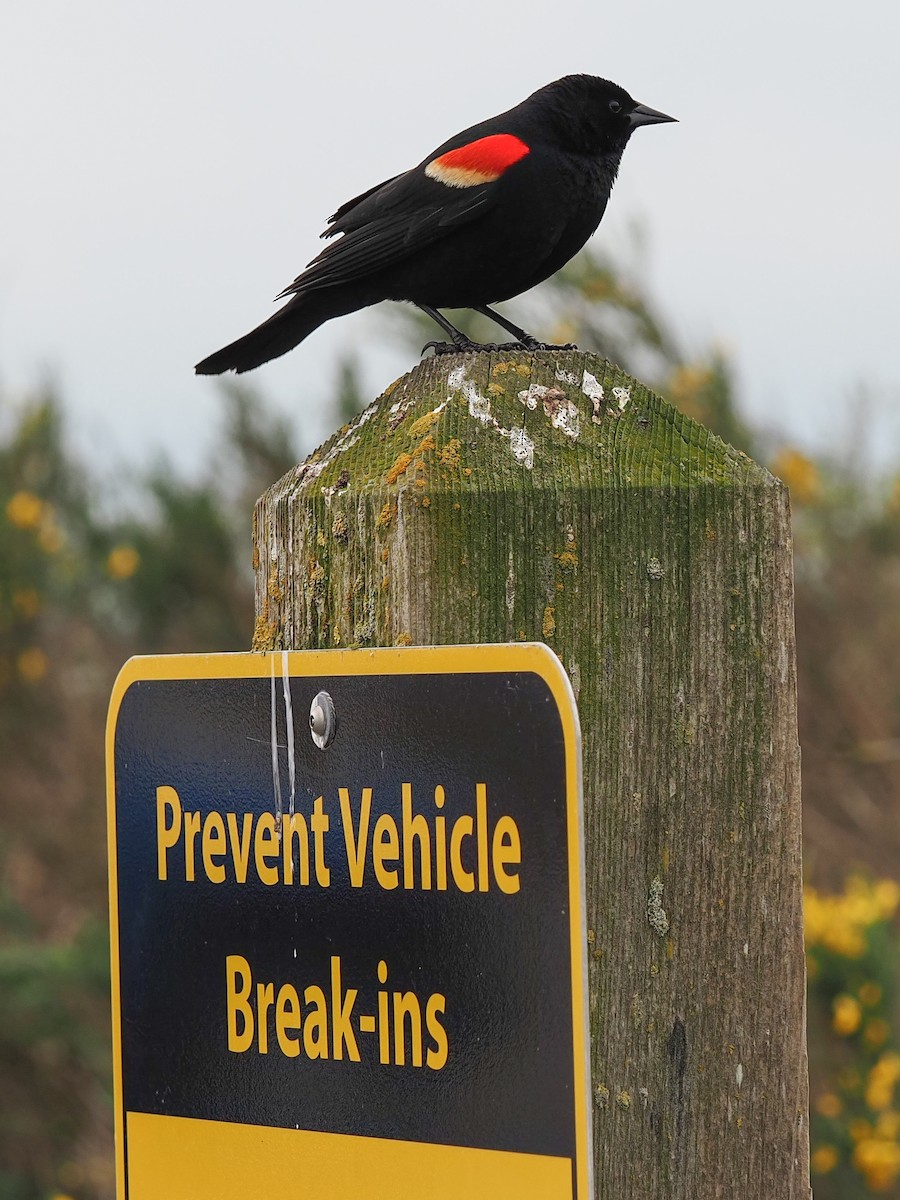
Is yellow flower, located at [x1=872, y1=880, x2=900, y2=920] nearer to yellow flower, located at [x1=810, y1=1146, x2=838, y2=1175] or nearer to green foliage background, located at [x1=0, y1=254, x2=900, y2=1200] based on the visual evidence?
green foliage background, located at [x1=0, y1=254, x2=900, y2=1200]

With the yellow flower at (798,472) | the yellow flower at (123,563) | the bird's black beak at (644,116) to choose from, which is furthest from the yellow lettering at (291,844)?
the yellow flower at (123,563)

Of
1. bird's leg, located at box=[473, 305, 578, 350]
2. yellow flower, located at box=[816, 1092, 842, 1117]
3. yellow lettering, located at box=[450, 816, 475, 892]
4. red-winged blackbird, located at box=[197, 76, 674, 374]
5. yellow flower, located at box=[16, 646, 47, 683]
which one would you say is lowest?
yellow flower, located at box=[816, 1092, 842, 1117]

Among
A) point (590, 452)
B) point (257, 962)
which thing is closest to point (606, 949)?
point (257, 962)

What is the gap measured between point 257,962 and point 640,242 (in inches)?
181

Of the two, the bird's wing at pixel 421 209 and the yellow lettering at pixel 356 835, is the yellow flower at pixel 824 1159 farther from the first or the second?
the yellow lettering at pixel 356 835

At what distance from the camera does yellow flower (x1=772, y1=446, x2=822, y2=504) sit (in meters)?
5.54

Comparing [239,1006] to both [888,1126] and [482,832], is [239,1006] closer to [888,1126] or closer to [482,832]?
[482,832]

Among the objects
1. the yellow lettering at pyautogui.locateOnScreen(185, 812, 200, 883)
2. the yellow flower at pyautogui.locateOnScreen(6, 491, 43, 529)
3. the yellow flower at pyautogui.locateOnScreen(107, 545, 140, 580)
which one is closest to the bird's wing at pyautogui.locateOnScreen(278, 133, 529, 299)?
the yellow lettering at pyautogui.locateOnScreen(185, 812, 200, 883)

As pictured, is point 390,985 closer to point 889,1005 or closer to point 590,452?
point 590,452

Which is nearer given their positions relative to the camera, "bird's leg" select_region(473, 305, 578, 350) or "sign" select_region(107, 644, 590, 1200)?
"sign" select_region(107, 644, 590, 1200)

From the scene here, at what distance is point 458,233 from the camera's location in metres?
2.28

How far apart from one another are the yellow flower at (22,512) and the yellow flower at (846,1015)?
12.9ft

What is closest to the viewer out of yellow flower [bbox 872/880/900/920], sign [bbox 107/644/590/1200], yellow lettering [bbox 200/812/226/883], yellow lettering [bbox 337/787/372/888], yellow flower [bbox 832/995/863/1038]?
sign [bbox 107/644/590/1200]

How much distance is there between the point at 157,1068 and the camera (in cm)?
138
